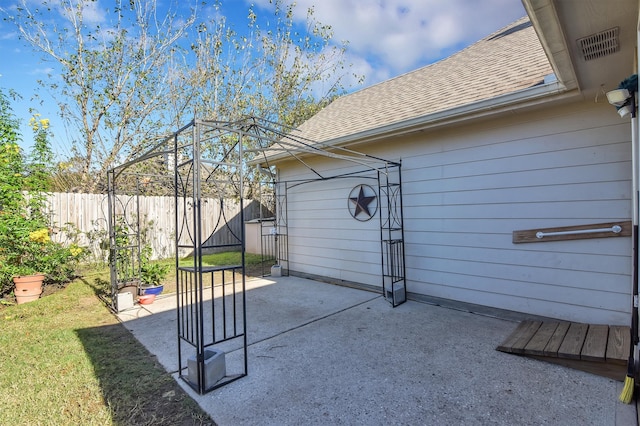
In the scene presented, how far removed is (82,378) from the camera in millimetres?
2467

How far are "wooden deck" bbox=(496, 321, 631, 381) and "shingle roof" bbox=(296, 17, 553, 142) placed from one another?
8.41 ft

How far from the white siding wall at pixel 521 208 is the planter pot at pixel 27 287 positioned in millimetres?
5320

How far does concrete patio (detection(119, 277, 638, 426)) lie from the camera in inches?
78.5

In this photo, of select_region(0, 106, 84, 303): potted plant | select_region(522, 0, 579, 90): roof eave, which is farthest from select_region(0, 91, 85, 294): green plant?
select_region(522, 0, 579, 90): roof eave

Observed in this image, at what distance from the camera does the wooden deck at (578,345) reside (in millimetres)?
2383

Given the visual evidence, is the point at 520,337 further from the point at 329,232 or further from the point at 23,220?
the point at 23,220

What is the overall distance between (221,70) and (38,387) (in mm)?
11685

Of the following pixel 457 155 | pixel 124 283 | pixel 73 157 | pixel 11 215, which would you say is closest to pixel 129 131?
pixel 73 157

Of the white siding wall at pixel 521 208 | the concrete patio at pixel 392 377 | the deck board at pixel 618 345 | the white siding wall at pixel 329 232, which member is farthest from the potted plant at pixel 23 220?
the deck board at pixel 618 345

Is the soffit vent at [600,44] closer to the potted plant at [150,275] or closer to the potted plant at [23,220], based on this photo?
the potted plant at [150,275]

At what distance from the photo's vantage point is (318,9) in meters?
12.5

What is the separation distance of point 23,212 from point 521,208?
731cm

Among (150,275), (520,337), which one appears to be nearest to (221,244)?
(150,275)

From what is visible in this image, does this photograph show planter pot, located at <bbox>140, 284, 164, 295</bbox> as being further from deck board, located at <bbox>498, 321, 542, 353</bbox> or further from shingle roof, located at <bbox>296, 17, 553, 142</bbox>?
deck board, located at <bbox>498, 321, 542, 353</bbox>
